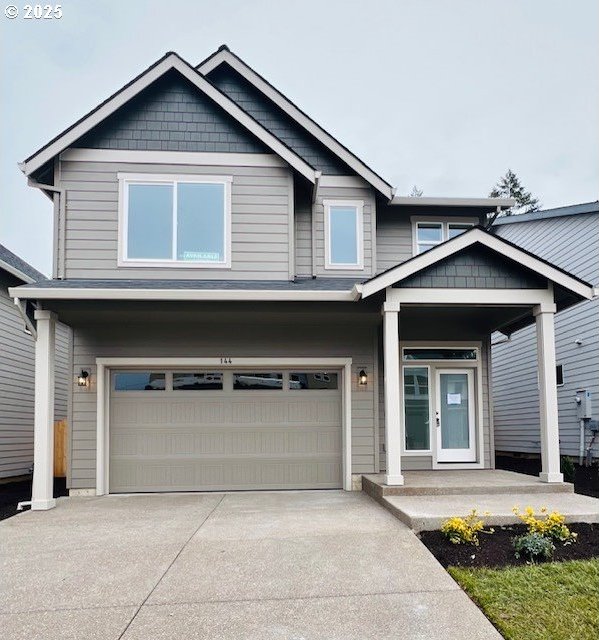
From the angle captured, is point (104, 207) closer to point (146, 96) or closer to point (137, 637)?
point (146, 96)

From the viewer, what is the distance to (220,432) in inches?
349

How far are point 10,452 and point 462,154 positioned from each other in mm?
55875

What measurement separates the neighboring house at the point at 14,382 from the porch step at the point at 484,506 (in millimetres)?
7096

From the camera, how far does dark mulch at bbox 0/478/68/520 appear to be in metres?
7.68

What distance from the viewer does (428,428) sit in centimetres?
961

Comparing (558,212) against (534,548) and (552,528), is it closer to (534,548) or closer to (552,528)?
(552,528)

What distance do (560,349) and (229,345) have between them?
817 cm

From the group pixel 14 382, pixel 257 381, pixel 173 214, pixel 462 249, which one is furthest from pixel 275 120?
pixel 14 382

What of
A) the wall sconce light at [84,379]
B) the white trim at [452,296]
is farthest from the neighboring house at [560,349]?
the wall sconce light at [84,379]

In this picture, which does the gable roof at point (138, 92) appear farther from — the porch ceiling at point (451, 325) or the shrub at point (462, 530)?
the shrub at point (462, 530)

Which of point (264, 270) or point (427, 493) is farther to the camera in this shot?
point (264, 270)

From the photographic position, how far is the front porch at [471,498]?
5914mm

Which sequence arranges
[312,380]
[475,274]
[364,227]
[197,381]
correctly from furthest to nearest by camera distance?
[364,227] → [312,380] → [197,381] → [475,274]

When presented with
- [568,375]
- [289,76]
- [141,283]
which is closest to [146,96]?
[141,283]
